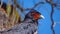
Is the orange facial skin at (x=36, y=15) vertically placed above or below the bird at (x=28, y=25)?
above

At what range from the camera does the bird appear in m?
1.31

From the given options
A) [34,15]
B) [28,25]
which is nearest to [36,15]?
[34,15]

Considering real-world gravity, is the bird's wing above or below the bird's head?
below

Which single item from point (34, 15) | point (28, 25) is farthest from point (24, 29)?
point (34, 15)

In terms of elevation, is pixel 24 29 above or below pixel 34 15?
below

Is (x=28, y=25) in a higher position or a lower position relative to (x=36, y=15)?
lower

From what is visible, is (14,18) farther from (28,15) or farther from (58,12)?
(58,12)

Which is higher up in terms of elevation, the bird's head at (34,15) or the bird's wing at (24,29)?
the bird's head at (34,15)

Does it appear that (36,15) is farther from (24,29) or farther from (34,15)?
(24,29)

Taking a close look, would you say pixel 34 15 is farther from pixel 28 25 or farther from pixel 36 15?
pixel 28 25

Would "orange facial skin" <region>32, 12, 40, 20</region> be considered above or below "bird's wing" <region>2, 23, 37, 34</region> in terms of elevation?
above

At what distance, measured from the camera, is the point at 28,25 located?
4.45 feet

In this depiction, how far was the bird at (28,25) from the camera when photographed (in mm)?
1309

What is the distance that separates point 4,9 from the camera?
52.9 inches
